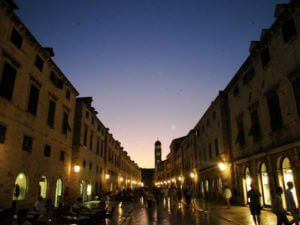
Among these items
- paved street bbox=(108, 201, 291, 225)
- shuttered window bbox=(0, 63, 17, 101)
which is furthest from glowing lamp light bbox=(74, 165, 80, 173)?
shuttered window bbox=(0, 63, 17, 101)

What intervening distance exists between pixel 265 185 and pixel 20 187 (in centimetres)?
1559

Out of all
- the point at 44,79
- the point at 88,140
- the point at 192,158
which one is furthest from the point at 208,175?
the point at 44,79

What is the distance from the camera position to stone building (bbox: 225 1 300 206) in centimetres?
1389

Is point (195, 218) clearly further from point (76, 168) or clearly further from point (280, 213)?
point (76, 168)

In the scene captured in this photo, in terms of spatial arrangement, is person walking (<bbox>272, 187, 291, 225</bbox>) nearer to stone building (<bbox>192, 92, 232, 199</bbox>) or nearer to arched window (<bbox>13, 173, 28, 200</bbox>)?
arched window (<bbox>13, 173, 28, 200</bbox>)

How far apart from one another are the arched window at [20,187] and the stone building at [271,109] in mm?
15000

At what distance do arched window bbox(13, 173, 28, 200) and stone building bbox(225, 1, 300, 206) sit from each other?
49.2 ft

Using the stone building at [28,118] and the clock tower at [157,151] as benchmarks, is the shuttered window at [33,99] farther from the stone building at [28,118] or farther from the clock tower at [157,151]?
the clock tower at [157,151]

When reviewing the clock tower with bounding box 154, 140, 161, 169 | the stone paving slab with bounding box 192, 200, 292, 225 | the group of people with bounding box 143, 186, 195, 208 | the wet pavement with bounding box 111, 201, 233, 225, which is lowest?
the wet pavement with bounding box 111, 201, 233, 225

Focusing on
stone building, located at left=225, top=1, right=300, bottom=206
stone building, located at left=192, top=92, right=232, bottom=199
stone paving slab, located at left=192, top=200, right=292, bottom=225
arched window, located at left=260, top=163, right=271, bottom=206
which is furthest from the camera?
stone building, located at left=192, top=92, right=232, bottom=199

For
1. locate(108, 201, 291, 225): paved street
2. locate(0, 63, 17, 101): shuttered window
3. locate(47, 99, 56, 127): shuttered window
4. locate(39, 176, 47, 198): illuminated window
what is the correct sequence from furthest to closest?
locate(47, 99, 56, 127): shuttered window < locate(39, 176, 47, 198): illuminated window < locate(108, 201, 291, 225): paved street < locate(0, 63, 17, 101): shuttered window

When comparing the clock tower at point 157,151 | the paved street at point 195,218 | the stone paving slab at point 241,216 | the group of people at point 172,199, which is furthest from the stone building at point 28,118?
the clock tower at point 157,151

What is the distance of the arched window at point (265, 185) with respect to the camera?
56.6 feet

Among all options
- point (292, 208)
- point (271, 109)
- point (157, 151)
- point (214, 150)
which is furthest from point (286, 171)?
point (157, 151)
